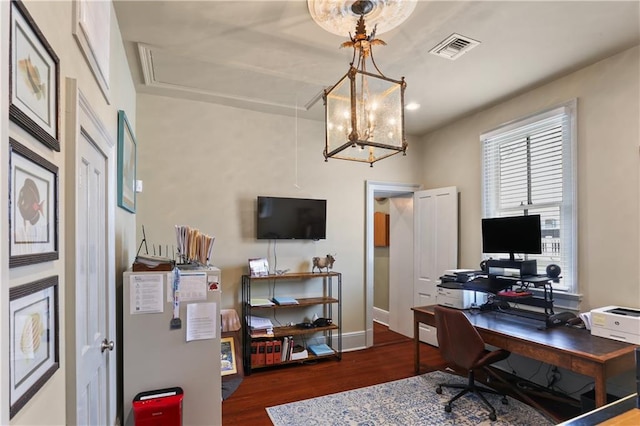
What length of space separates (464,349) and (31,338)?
115 inches

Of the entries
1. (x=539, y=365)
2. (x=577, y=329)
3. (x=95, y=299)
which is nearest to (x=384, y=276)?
(x=539, y=365)

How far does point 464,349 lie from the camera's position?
2.92 m

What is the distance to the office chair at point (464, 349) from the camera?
2844 mm

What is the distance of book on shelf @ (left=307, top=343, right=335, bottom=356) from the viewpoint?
3999 millimetres

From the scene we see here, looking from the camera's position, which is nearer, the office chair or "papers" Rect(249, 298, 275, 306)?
the office chair

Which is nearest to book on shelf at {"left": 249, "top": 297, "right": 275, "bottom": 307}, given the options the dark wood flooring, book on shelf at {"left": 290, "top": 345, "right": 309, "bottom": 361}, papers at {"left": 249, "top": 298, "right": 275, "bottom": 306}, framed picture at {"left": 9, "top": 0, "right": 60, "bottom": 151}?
papers at {"left": 249, "top": 298, "right": 275, "bottom": 306}

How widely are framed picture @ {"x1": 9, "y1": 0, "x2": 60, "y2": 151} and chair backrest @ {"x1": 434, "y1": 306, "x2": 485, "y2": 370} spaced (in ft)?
9.63

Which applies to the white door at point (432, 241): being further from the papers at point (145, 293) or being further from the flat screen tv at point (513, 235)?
the papers at point (145, 293)

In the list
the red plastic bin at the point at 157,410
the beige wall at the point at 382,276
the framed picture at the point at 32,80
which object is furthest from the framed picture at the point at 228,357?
the beige wall at the point at 382,276

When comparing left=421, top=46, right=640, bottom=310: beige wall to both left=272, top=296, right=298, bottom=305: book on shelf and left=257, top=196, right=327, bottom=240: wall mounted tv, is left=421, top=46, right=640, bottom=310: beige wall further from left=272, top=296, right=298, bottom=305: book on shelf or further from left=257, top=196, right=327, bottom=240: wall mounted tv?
left=272, top=296, right=298, bottom=305: book on shelf

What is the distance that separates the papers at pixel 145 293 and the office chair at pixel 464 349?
231 cm

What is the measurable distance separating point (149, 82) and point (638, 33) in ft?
13.2

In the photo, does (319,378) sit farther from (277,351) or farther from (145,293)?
(145,293)

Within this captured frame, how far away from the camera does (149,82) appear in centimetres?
330
